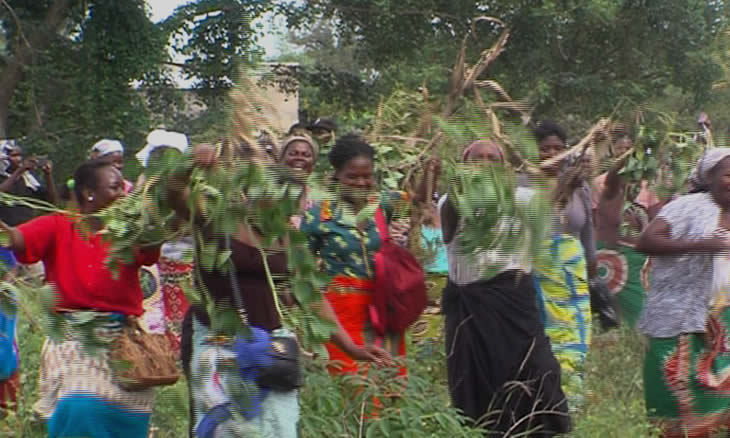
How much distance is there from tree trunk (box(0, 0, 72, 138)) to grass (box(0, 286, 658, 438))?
9.59m

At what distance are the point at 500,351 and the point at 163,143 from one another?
1720 mm

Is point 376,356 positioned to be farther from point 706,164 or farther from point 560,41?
point 560,41

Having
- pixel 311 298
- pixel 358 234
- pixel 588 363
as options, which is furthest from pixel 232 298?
pixel 588 363

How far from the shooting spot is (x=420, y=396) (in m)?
5.36

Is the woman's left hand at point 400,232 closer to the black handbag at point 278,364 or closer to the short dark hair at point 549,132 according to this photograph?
the short dark hair at point 549,132

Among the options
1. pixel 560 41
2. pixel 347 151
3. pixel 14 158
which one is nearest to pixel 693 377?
pixel 347 151

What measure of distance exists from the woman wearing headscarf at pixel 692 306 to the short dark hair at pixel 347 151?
1.16m

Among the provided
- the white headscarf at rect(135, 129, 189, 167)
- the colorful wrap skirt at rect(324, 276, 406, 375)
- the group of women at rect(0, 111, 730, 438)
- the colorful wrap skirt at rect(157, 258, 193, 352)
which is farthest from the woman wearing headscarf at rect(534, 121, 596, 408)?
the colorful wrap skirt at rect(157, 258, 193, 352)

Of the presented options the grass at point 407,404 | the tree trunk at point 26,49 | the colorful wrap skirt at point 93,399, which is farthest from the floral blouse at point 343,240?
the tree trunk at point 26,49

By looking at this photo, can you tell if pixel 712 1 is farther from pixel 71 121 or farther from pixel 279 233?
pixel 279 233

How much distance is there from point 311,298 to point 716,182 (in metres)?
2.01

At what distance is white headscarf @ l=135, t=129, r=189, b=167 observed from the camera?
4309mm

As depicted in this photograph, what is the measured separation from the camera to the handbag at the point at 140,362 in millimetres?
4723

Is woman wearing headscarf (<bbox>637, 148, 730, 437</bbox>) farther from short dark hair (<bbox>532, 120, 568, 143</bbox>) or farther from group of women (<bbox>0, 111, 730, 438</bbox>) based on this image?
short dark hair (<bbox>532, 120, 568, 143</bbox>)
